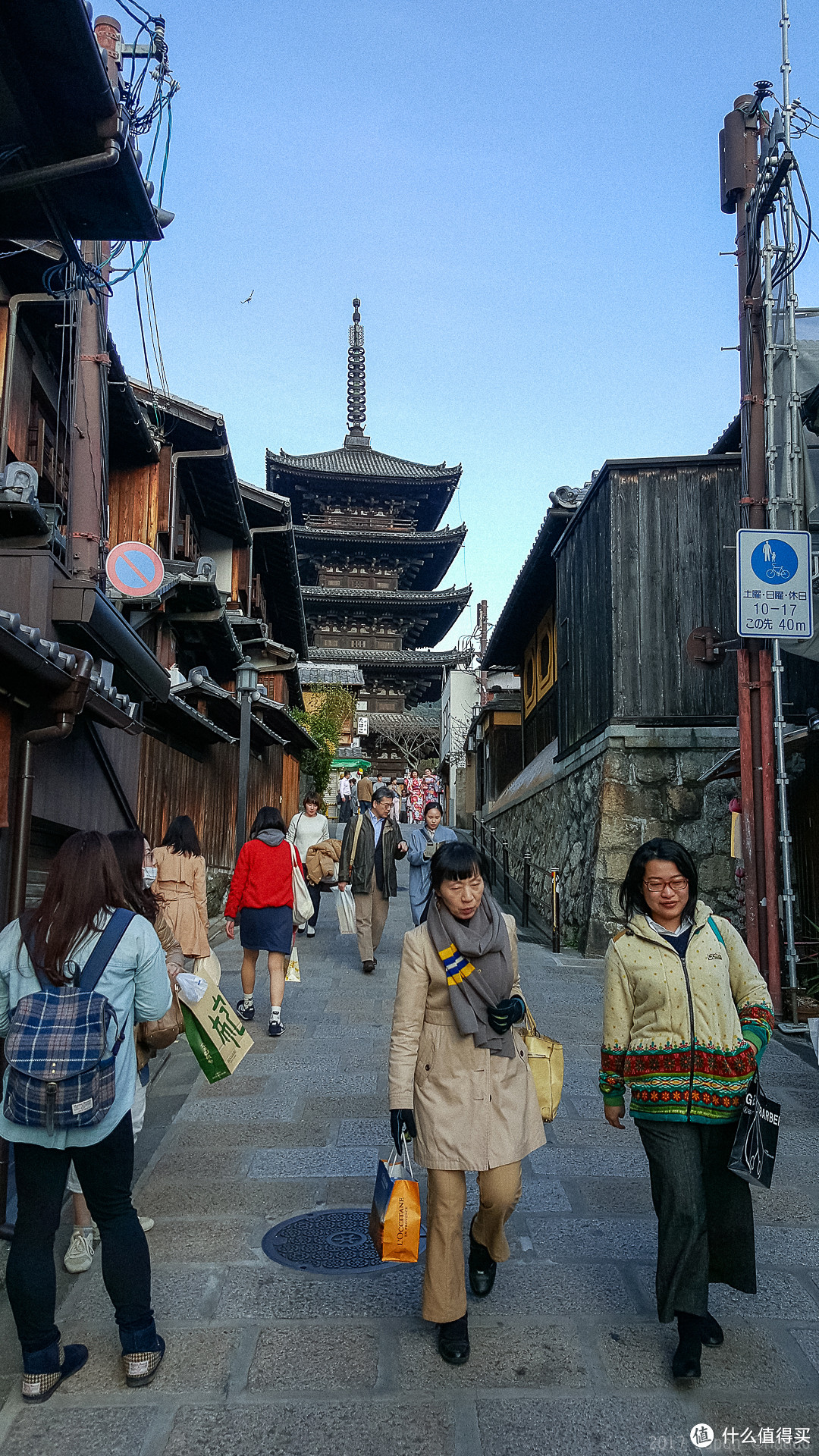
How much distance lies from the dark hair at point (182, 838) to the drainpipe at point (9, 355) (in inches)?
124

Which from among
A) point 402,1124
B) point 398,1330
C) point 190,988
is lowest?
point 398,1330

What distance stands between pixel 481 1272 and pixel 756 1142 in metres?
1.24

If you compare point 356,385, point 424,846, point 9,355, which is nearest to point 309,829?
point 424,846

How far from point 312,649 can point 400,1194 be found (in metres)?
37.5

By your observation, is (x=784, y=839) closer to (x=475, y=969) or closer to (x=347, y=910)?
(x=347, y=910)

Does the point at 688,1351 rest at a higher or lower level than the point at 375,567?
lower

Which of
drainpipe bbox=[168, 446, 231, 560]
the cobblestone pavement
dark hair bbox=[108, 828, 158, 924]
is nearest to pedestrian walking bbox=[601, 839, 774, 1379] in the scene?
the cobblestone pavement

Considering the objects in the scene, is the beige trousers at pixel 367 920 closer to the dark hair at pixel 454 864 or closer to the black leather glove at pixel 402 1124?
the dark hair at pixel 454 864

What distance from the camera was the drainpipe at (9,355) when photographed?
8078mm

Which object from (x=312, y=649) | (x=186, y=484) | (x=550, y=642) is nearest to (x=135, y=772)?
(x=186, y=484)

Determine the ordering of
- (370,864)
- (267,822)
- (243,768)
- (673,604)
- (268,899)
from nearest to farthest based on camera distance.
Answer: (268,899) < (267,822) < (370,864) < (673,604) < (243,768)

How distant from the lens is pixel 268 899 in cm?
780

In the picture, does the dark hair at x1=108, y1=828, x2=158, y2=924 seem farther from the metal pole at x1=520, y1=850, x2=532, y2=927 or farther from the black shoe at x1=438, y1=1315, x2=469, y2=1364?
the metal pole at x1=520, y1=850, x2=532, y2=927

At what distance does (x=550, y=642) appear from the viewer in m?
17.8
